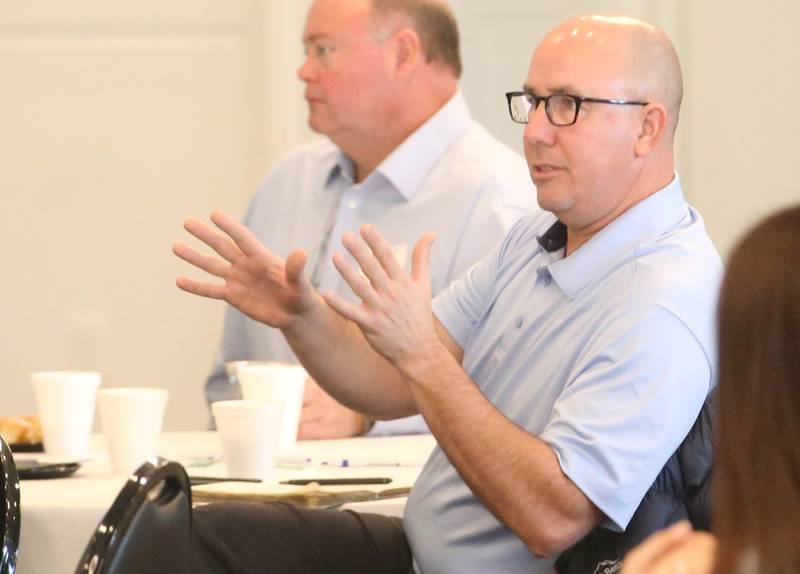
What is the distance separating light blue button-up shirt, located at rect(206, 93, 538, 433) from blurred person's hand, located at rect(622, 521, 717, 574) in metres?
1.84

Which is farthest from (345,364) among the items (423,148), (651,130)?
(423,148)

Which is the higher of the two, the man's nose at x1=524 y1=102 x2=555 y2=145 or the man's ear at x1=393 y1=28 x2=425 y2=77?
the man's nose at x1=524 y1=102 x2=555 y2=145

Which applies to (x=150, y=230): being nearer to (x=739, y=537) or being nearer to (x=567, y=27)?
(x=567, y=27)

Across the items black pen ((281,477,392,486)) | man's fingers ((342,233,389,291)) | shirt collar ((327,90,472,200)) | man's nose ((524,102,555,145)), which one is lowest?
black pen ((281,477,392,486))

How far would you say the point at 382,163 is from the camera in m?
3.38

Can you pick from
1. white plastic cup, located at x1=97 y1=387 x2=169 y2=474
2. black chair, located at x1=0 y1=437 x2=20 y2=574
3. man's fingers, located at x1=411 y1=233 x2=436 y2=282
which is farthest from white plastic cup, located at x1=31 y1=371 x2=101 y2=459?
man's fingers, located at x1=411 y1=233 x2=436 y2=282

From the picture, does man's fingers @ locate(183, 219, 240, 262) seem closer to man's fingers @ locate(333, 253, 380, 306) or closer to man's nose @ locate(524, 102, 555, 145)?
man's fingers @ locate(333, 253, 380, 306)

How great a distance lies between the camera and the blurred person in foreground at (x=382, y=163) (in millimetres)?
3287

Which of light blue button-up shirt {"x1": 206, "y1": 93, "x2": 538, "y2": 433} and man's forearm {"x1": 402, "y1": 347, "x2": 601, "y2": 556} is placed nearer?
man's forearm {"x1": 402, "y1": 347, "x2": 601, "y2": 556}

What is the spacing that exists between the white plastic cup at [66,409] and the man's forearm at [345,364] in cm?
45

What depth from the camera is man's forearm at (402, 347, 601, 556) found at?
1.92 m

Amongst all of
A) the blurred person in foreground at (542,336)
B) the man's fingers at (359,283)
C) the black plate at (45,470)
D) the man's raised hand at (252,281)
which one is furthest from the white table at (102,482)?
the man's fingers at (359,283)

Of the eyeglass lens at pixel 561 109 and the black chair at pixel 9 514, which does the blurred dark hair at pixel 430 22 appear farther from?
the black chair at pixel 9 514

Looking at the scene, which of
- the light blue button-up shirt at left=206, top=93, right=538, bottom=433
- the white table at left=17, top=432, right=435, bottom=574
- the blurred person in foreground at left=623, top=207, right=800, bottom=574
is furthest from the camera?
the light blue button-up shirt at left=206, top=93, right=538, bottom=433
